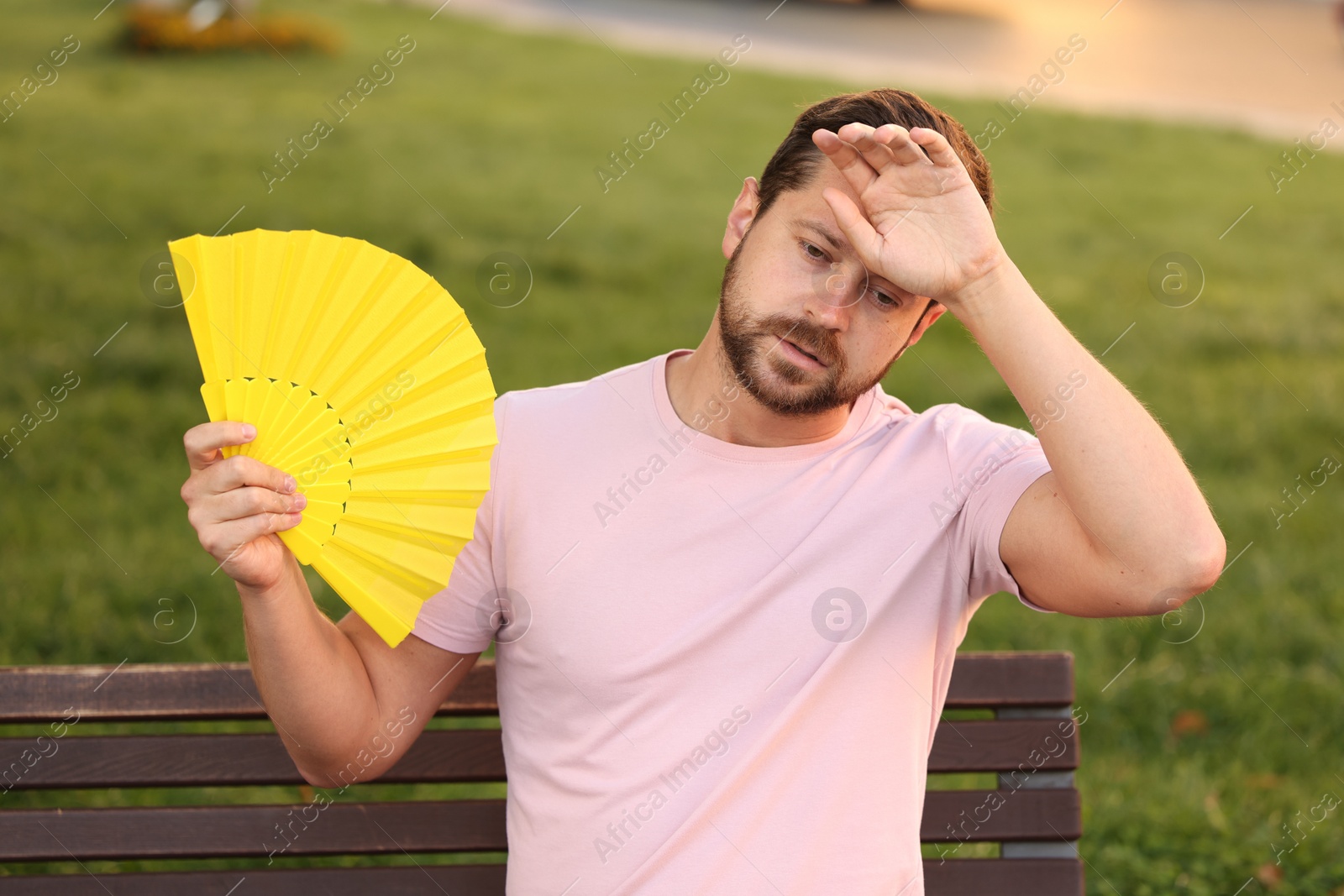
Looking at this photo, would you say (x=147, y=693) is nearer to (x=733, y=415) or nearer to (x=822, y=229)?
(x=733, y=415)

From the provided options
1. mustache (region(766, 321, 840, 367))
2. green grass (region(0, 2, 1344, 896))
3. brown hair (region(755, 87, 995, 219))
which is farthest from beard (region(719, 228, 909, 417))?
green grass (region(0, 2, 1344, 896))

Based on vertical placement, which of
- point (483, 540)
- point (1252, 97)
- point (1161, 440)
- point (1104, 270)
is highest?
point (1161, 440)

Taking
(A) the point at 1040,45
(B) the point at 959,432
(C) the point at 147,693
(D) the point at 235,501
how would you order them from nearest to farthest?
1. (D) the point at 235,501
2. (B) the point at 959,432
3. (C) the point at 147,693
4. (A) the point at 1040,45

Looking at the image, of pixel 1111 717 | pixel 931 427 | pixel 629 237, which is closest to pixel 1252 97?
pixel 629 237

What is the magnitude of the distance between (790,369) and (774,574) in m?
0.33

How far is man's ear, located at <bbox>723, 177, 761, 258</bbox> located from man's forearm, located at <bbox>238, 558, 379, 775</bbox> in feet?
3.06

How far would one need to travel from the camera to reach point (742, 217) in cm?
224

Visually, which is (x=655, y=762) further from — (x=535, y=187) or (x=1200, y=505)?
(x=535, y=187)

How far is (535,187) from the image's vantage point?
7.97 meters

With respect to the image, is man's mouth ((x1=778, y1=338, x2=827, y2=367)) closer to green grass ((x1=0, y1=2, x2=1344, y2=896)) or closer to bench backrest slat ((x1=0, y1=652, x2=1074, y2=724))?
bench backrest slat ((x1=0, y1=652, x2=1074, y2=724))

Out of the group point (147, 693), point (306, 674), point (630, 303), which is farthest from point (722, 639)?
point (630, 303)

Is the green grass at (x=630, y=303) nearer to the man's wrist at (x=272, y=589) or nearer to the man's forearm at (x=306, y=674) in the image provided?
the man's forearm at (x=306, y=674)

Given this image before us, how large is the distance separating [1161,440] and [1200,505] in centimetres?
11

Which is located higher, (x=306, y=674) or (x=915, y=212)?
(x=915, y=212)
